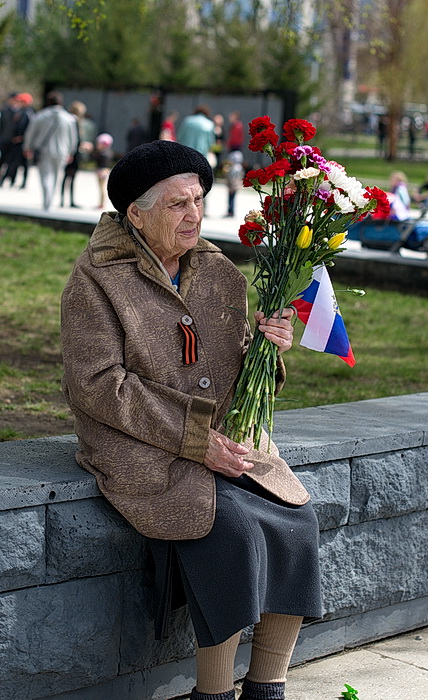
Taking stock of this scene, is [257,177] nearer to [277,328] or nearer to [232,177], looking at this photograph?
[277,328]

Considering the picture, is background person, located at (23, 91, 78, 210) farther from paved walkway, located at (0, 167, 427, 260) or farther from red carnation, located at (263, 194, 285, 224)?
red carnation, located at (263, 194, 285, 224)

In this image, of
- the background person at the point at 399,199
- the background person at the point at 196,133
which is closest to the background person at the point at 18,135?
the background person at the point at 196,133

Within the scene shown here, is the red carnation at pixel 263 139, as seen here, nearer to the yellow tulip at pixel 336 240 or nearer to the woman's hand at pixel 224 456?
the yellow tulip at pixel 336 240

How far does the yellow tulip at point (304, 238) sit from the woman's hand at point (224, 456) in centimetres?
59

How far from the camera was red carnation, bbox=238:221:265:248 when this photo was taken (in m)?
3.38

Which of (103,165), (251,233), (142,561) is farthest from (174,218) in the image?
(103,165)

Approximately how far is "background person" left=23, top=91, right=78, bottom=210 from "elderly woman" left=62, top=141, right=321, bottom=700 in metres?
11.8

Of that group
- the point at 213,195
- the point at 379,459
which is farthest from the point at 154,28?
the point at 379,459

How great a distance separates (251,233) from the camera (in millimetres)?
3398

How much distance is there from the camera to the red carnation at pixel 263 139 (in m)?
3.31

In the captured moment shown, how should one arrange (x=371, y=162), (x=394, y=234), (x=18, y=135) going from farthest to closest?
(x=371, y=162), (x=18, y=135), (x=394, y=234)

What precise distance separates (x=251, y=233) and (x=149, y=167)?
1.26ft

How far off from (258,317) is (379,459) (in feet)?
2.61

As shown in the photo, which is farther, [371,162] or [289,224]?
[371,162]
